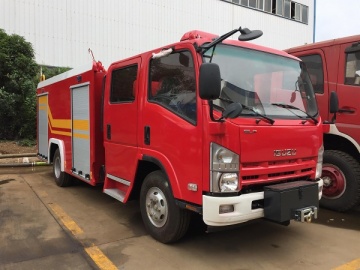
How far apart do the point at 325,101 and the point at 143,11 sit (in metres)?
15.3

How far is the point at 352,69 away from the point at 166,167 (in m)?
3.42

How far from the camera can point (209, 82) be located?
3.16m

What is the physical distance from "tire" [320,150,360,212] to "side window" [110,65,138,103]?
3.36 meters

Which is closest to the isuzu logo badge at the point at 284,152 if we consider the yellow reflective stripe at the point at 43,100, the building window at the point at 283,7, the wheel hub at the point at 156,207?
the wheel hub at the point at 156,207

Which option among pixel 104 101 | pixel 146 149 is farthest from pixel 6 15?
pixel 146 149

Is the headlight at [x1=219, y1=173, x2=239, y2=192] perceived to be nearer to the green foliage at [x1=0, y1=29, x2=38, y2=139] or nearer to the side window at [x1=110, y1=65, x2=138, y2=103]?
the side window at [x1=110, y1=65, x2=138, y2=103]

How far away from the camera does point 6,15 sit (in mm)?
15102

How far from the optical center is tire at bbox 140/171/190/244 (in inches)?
156

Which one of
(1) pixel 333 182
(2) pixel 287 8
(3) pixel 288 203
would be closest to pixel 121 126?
(3) pixel 288 203

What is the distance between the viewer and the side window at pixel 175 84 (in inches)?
146

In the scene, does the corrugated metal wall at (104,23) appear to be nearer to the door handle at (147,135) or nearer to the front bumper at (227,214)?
the door handle at (147,135)

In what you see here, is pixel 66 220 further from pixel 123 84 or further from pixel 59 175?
pixel 59 175

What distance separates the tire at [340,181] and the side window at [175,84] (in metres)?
3.09

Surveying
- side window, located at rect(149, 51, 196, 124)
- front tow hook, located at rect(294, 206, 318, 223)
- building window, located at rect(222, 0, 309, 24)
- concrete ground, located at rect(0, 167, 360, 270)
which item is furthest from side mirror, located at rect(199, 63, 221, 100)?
building window, located at rect(222, 0, 309, 24)
